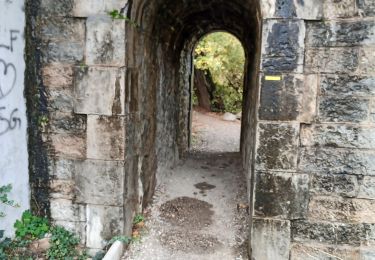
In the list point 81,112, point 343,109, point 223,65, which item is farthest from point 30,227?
point 223,65

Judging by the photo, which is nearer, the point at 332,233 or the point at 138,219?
the point at 332,233

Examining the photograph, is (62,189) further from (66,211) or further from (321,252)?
(321,252)

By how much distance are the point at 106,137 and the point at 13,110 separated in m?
1.00

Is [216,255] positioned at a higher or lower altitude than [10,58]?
lower

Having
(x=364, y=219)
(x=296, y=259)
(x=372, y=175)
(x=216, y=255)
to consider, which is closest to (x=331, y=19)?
(x=372, y=175)

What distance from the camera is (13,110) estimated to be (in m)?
3.67

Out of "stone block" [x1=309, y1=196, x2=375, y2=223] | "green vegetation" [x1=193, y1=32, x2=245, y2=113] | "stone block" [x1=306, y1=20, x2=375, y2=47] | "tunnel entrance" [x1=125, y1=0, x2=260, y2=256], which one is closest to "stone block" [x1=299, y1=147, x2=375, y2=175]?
"stone block" [x1=309, y1=196, x2=375, y2=223]

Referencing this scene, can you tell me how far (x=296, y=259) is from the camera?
11.6 ft

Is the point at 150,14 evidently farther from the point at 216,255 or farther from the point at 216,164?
the point at 216,164

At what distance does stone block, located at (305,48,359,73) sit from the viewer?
10.7ft

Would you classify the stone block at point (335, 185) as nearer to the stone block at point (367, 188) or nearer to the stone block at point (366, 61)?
the stone block at point (367, 188)

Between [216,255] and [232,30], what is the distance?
16.4 ft

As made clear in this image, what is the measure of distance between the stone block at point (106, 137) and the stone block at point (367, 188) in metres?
2.38

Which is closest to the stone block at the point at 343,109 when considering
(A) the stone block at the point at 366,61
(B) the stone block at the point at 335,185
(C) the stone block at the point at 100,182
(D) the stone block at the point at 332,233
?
(A) the stone block at the point at 366,61
